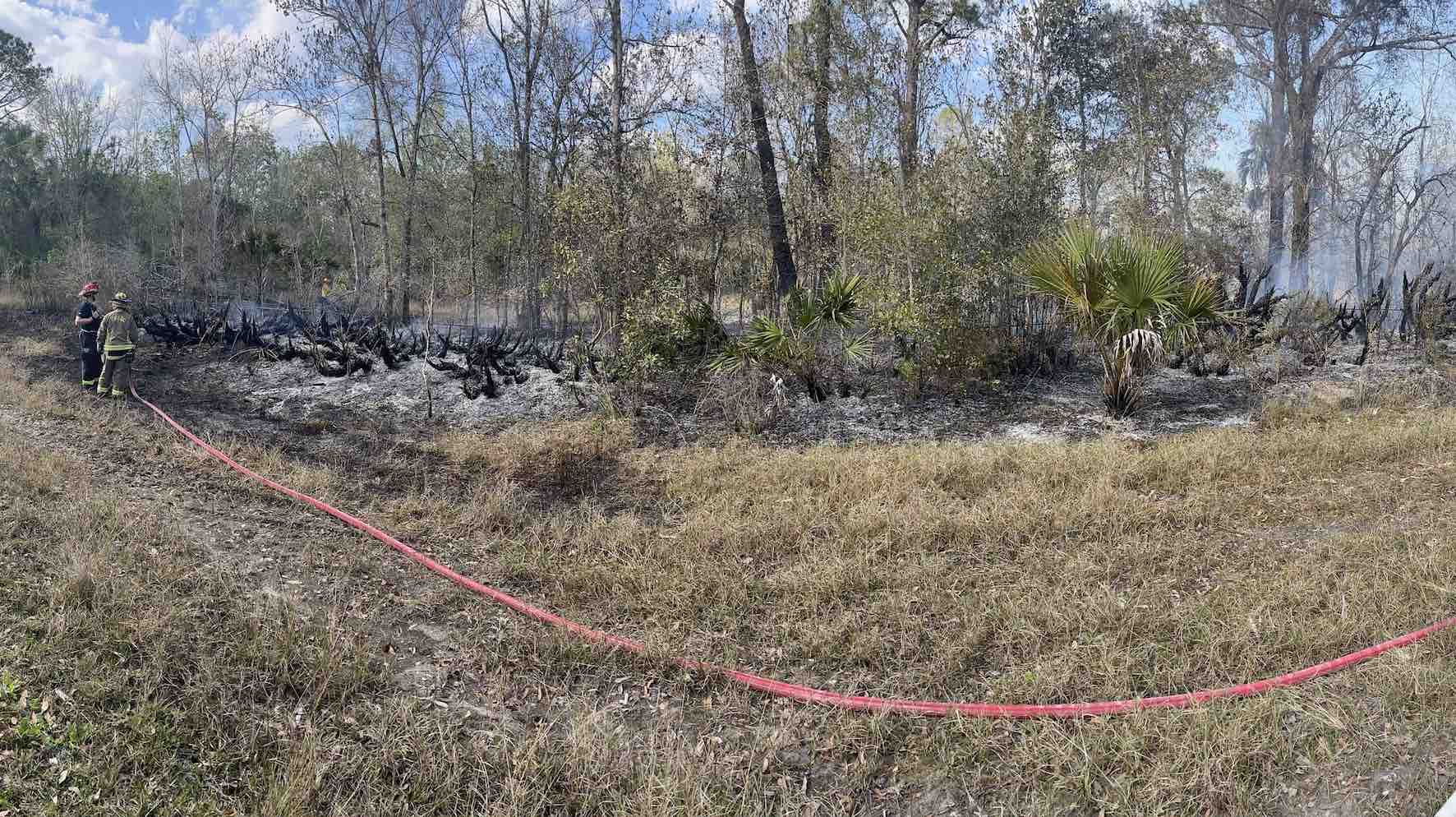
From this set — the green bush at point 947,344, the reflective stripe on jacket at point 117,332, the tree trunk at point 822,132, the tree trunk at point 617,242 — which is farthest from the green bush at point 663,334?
the reflective stripe on jacket at point 117,332

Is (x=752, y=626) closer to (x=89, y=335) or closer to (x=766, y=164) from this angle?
(x=766, y=164)

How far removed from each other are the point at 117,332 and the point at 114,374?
0.67m

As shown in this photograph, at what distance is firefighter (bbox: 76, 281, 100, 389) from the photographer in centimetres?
1008

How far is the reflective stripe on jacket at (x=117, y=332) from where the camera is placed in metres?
9.35

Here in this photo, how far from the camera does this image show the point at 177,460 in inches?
261

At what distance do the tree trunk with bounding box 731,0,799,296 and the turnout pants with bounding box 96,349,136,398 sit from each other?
26.8ft

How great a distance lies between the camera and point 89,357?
10.3 meters

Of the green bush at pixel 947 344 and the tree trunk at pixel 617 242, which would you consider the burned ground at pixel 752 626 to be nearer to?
the green bush at pixel 947 344

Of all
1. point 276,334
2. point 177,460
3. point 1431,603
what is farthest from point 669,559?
point 276,334

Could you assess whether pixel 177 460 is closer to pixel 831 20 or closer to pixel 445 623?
pixel 445 623

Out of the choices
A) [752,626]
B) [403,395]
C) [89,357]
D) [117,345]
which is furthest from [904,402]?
[89,357]

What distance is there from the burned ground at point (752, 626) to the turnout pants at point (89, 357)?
3992mm

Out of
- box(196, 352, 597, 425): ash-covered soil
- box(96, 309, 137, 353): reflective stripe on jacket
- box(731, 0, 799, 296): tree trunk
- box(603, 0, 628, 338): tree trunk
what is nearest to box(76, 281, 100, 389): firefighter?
box(96, 309, 137, 353): reflective stripe on jacket

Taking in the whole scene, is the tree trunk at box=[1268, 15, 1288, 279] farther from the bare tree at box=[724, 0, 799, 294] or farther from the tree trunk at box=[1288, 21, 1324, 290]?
the bare tree at box=[724, 0, 799, 294]
